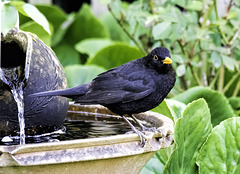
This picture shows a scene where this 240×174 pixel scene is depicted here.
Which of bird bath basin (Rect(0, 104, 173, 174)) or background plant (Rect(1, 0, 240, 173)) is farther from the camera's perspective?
background plant (Rect(1, 0, 240, 173))

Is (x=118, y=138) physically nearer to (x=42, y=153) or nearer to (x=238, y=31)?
(x=42, y=153)

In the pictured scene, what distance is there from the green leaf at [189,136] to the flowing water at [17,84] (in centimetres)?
74

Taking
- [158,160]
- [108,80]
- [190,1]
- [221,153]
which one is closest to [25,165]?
[108,80]

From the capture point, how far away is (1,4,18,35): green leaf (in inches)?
59.4

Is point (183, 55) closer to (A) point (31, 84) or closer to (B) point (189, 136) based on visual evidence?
(B) point (189, 136)

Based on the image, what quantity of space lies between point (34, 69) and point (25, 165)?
0.60m

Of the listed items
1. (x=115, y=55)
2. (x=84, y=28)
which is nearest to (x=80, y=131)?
(x=115, y=55)

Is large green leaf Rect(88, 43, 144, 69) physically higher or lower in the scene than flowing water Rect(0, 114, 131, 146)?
lower

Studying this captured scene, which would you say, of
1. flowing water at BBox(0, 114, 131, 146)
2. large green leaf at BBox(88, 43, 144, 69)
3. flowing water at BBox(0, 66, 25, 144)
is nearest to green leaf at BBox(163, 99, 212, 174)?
flowing water at BBox(0, 114, 131, 146)

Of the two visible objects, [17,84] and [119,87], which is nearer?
[17,84]

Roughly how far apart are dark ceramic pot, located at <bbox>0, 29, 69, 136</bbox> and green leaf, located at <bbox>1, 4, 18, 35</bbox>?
1.12ft

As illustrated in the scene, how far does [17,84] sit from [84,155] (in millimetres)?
572

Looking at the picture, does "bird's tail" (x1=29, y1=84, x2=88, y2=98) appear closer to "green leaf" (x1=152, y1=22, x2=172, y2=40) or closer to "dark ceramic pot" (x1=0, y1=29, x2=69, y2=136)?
"dark ceramic pot" (x1=0, y1=29, x2=69, y2=136)

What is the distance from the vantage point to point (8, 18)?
1.53 m
